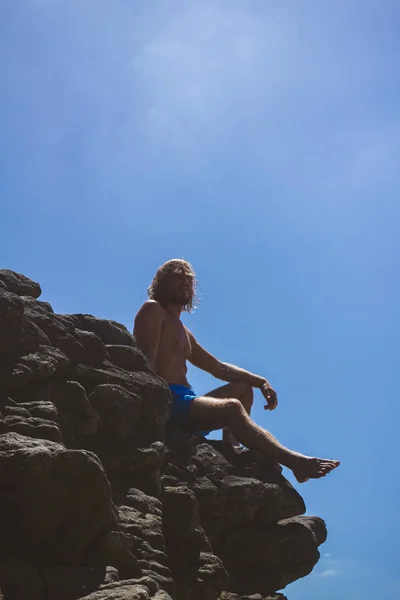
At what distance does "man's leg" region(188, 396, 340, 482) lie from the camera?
820cm

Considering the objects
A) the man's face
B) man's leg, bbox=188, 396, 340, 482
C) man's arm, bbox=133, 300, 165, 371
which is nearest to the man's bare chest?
man's arm, bbox=133, 300, 165, 371

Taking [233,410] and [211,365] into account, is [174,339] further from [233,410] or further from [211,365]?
[233,410]

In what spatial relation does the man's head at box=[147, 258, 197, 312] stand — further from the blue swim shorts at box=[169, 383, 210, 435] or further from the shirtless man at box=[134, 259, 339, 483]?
the blue swim shorts at box=[169, 383, 210, 435]

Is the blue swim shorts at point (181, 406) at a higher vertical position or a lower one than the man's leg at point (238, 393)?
lower

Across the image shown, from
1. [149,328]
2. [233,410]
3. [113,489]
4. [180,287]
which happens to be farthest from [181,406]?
[113,489]

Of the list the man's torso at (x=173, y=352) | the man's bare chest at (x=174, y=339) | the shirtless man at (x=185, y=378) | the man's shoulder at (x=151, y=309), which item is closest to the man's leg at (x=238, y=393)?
the shirtless man at (x=185, y=378)

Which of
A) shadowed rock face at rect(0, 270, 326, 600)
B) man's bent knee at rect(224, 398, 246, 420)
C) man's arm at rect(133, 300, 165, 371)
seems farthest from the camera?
man's arm at rect(133, 300, 165, 371)

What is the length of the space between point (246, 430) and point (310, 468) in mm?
978

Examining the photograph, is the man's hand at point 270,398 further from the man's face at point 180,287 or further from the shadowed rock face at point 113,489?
the man's face at point 180,287

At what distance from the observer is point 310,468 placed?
26.7 feet

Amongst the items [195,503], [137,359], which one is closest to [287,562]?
[195,503]

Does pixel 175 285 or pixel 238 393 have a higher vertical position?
pixel 175 285

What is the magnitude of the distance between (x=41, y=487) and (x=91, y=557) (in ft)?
2.28

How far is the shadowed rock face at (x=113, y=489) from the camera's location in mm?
4539
